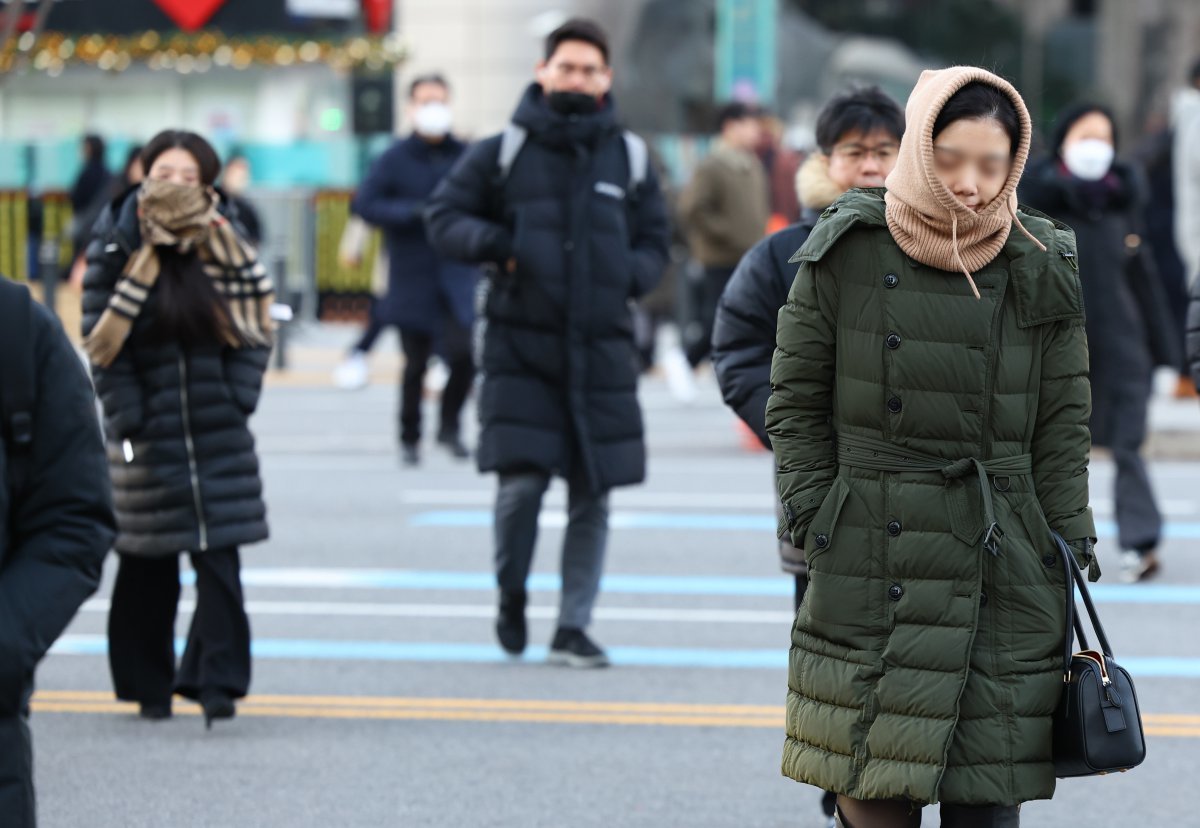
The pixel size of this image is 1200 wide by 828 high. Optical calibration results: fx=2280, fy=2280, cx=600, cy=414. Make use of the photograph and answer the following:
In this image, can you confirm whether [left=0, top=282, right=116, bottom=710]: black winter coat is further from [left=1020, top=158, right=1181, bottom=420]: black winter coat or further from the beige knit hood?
[left=1020, top=158, right=1181, bottom=420]: black winter coat

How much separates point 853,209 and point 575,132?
11.3 feet

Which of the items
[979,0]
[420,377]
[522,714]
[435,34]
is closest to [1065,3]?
[979,0]

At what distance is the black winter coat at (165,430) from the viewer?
671 centimetres

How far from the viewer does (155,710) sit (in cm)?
700

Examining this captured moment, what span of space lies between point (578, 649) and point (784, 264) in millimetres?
2592

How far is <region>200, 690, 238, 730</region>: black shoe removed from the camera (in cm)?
680

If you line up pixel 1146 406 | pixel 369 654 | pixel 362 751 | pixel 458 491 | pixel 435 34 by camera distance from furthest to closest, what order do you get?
pixel 435 34, pixel 458 491, pixel 1146 406, pixel 369 654, pixel 362 751

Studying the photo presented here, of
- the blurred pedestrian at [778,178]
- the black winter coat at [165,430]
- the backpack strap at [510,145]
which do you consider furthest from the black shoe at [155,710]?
the blurred pedestrian at [778,178]

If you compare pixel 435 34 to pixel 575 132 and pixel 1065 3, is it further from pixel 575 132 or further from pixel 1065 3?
pixel 1065 3

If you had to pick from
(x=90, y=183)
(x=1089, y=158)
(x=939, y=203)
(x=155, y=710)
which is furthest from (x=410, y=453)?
(x=90, y=183)

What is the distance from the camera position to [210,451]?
22.2ft

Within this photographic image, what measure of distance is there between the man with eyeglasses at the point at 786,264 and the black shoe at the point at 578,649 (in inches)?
80.6

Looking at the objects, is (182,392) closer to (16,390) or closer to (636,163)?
(636,163)

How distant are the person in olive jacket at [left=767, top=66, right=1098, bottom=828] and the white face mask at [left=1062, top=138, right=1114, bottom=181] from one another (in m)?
4.83
